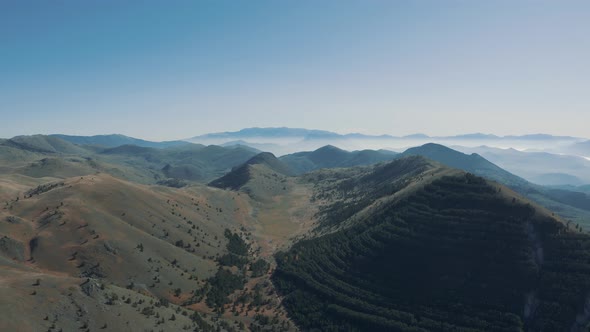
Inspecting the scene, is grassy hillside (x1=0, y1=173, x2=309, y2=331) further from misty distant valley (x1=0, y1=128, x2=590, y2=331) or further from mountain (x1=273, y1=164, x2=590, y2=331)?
mountain (x1=273, y1=164, x2=590, y2=331)

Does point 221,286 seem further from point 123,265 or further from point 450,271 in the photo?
point 450,271

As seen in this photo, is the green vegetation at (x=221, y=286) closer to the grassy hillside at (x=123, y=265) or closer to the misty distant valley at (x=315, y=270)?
the grassy hillside at (x=123, y=265)

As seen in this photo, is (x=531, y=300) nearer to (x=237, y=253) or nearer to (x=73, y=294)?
(x=237, y=253)

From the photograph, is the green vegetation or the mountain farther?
the green vegetation

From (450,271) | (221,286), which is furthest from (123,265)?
(450,271)

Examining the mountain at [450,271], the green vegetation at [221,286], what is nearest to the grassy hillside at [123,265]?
the green vegetation at [221,286]

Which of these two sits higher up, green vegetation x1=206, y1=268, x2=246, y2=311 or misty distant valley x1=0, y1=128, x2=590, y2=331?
misty distant valley x1=0, y1=128, x2=590, y2=331

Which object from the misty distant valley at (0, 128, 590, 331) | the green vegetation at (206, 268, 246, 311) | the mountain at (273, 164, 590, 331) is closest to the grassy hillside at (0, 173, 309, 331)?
the green vegetation at (206, 268, 246, 311)

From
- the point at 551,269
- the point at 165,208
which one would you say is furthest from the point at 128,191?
the point at 551,269

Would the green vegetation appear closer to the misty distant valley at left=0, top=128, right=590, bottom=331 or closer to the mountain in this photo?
the misty distant valley at left=0, top=128, right=590, bottom=331

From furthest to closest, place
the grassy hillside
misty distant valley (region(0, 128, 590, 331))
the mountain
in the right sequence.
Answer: the mountain < misty distant valley (region(0, 128, 590, 331)) < the grassy hillside

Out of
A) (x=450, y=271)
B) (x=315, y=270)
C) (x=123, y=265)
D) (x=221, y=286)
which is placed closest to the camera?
(x=123, y=265)

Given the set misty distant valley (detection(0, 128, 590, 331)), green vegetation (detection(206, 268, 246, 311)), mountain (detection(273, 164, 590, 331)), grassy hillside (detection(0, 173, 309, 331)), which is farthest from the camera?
green vegetation (detection(206, 268, 246, 311))
